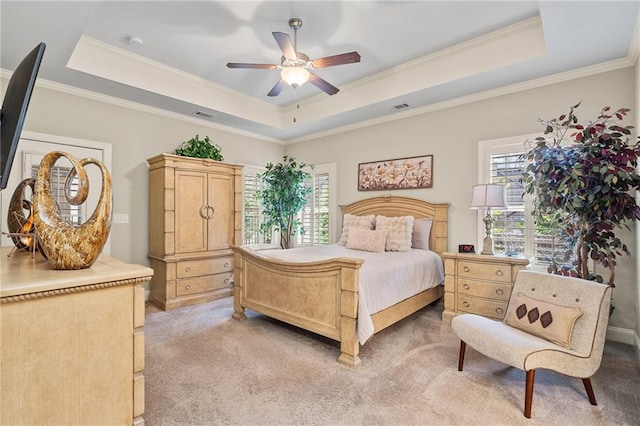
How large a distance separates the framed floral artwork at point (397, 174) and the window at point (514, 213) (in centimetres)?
70

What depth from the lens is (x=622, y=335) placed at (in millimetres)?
2947

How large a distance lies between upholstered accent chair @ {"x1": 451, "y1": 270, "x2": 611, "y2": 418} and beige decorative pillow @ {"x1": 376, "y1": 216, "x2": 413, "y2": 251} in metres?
1.53

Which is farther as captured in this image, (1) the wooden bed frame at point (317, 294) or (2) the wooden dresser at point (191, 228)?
(2) the wooden dresser at point (191, 228)

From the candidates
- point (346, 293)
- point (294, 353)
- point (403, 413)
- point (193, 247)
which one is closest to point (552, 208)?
point (346, 293)

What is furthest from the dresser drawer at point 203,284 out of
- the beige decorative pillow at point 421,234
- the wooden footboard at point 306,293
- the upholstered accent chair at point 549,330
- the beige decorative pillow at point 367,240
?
the upholstered accent chair at point 549,330

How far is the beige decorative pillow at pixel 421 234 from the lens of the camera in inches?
161

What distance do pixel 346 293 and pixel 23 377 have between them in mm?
1889

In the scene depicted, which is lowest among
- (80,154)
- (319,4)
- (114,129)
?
(80,154)

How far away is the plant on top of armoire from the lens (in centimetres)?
244

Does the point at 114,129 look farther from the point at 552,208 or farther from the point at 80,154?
the point at 552,208

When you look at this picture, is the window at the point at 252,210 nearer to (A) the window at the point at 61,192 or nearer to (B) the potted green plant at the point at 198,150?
(B) the potted green plant at the point at 198,150

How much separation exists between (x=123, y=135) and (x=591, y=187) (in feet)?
16.7

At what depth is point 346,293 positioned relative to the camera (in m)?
2.50

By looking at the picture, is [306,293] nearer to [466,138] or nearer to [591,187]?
[591,187]
